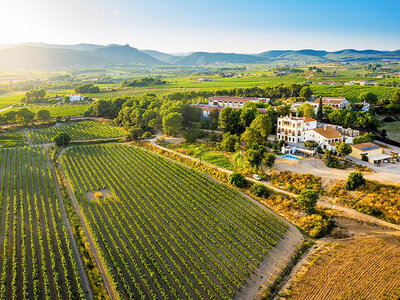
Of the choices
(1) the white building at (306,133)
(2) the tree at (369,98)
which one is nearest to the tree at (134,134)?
(1) the white building at (306,133)

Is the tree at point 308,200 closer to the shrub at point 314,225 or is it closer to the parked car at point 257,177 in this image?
the shrub at point 314,225

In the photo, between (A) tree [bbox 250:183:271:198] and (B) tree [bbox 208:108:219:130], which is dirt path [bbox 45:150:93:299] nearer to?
(A) tree [bbox 250:183:271:198]

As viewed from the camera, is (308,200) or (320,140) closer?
(308,200)

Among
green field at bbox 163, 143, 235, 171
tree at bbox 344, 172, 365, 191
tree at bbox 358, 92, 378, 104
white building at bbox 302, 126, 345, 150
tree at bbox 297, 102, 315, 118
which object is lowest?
green field at bbox 163, 143, 235, 171

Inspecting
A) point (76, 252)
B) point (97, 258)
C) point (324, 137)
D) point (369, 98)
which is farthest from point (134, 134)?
point (369, 98)

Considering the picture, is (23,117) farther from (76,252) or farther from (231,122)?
(76,252)

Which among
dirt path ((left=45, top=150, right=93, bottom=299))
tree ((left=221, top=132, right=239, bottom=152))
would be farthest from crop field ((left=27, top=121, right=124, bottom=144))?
tree ((left=221, top=132, right=239, bottom=152))
